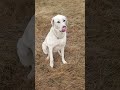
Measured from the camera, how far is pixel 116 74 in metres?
4.56

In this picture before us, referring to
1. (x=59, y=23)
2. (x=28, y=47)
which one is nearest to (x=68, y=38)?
(x=59, y=23)

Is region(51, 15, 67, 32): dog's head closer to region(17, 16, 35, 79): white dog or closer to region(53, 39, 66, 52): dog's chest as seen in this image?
region(53, 39, 66, 52): dog's chest

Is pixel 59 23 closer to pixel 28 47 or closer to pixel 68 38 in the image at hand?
pixel 68 38

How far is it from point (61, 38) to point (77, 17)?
0.78 ft

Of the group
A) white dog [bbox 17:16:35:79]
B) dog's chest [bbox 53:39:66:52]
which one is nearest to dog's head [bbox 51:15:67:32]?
dog's chest [bbox 53:39:66:52]

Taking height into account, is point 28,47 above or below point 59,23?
below

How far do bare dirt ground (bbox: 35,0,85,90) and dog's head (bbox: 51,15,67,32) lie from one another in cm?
9

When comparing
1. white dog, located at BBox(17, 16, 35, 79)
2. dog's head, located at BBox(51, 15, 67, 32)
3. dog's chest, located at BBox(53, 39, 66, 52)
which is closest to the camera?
dog's head, located at BBox(51, 15, 67, 32)

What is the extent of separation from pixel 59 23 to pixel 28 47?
75cm

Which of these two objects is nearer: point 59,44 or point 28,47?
point 59,44

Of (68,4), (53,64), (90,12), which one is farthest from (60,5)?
(90,12)

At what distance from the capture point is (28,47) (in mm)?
4441

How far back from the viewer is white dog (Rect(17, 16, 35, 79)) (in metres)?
4.28

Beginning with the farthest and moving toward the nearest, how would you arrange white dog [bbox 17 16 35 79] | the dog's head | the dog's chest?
white dog [bbox 17 16 35 79] < the dog's chest < the dog's head
